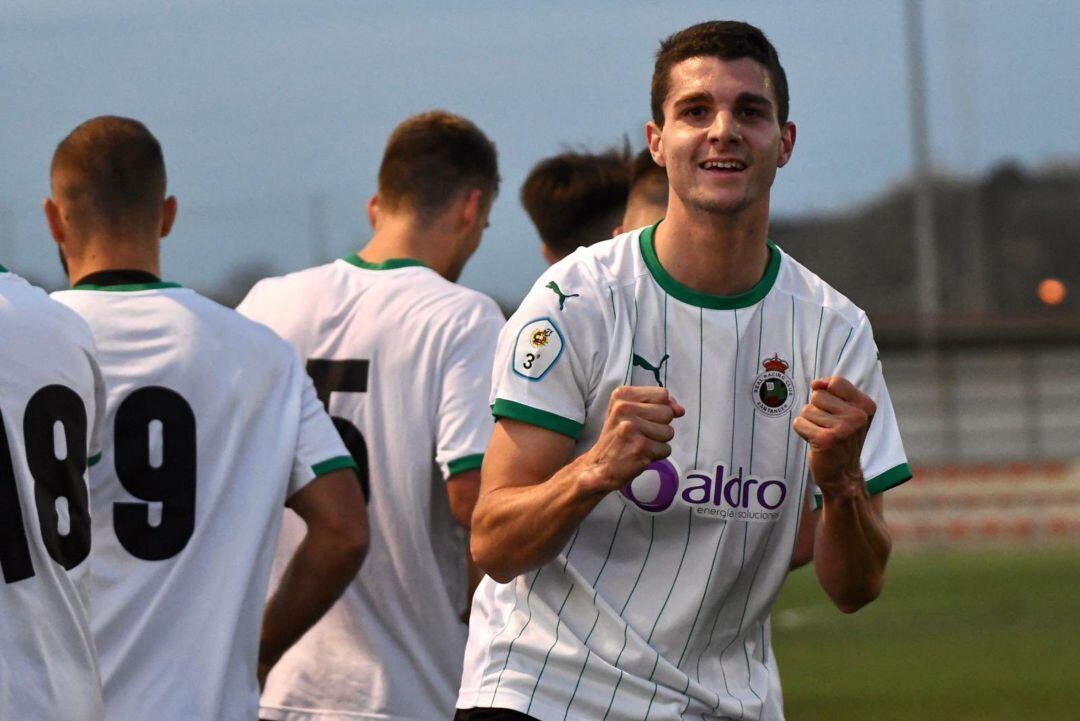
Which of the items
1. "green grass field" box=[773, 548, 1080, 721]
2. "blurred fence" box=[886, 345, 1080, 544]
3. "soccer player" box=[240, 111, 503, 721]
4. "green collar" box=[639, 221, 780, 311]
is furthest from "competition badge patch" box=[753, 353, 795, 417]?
"blurred fence" box=[886, 345, 1080, 544]

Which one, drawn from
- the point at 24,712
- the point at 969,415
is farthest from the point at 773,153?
the point at 969,415

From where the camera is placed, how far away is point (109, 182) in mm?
4848

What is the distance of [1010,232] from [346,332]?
3660cm

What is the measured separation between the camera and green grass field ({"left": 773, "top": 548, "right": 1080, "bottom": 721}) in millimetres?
12273

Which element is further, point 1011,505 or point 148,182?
point 1011,505

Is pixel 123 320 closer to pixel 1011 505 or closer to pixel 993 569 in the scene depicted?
pixel 993 569

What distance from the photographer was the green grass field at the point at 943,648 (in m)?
12.3

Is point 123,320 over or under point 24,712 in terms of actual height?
over

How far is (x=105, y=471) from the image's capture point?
15.1ft

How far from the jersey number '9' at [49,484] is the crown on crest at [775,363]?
143 centimetres

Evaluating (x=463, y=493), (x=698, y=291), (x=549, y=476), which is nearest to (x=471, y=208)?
(x=463, y=493)

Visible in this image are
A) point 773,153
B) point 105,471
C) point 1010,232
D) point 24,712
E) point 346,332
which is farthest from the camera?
point 1010,232

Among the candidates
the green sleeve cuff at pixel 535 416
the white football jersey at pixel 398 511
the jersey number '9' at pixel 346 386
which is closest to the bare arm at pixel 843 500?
the green sleeve cuff at pixel 535 416

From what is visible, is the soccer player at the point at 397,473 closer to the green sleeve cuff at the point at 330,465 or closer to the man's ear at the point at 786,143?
the green sleeve cuff at the point at 330,465
